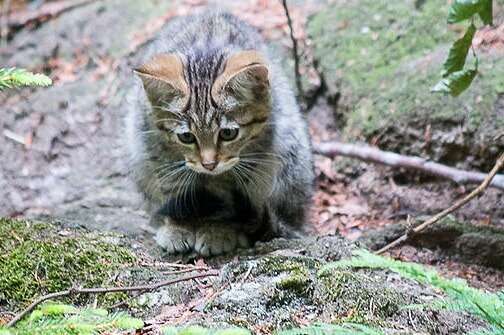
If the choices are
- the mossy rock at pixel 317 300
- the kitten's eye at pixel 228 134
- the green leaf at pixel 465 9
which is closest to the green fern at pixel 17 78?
the mossy rock at pixel 317 300

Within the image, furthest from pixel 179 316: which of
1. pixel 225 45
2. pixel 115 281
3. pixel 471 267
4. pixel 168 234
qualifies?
pixel 471 267

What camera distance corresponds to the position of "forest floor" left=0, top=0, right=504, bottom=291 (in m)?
5.69

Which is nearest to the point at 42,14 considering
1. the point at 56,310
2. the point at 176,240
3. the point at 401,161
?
the point at 401,161

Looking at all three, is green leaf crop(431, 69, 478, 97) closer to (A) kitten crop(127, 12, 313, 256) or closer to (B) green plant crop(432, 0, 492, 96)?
(B) green plant crop(432, 0, 492, 96)

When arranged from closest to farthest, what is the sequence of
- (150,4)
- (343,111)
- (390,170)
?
(390,170) < (343,111) < (150,4)

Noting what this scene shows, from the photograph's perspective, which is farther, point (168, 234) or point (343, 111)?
point (343, 111)

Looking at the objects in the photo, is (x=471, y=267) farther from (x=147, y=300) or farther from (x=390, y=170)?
(x=147, y=300)

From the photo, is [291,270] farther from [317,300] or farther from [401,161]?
[401,161]

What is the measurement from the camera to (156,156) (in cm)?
468

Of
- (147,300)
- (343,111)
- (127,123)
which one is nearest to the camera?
(147,300)

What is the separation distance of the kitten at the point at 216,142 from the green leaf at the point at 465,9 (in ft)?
3.45

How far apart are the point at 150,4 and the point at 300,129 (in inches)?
152

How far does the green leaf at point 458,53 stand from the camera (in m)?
4.11

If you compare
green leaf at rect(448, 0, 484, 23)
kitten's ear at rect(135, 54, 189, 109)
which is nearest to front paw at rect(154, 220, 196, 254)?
kitten's ear at rect(135, 54, 189, 109)
